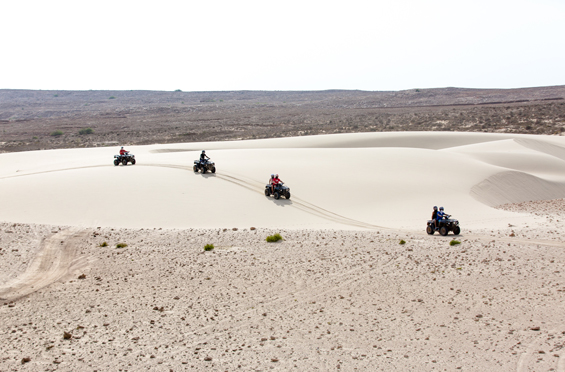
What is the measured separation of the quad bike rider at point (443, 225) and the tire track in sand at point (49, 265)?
11297 millimetres

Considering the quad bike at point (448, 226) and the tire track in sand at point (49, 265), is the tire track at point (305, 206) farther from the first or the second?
the tire track in sand at point (49, 265)

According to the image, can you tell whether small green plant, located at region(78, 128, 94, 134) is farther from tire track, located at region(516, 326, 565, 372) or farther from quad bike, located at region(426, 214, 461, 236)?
tire track, located at region(516, 326, 565, 372)

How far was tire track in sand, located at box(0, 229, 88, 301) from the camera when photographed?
11531 millimetres

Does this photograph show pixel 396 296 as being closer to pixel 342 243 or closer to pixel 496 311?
pixel 496 311

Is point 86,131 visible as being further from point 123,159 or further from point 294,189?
point 294,189

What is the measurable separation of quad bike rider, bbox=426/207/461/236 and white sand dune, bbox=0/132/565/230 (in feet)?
6.71

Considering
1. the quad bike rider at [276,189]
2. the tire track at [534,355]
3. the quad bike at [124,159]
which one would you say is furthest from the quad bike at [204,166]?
the tire track at [534,355]

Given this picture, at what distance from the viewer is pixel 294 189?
24.6 m

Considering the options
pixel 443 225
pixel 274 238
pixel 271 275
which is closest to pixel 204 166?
pixel 274 238

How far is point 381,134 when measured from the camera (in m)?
48.1

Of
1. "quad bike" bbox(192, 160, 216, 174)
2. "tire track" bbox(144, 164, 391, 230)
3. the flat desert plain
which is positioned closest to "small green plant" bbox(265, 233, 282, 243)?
the flat desert plain

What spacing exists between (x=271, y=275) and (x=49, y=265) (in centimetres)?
628

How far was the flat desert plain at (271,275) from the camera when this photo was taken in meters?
8.41

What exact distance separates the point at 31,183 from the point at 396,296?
20.4m
